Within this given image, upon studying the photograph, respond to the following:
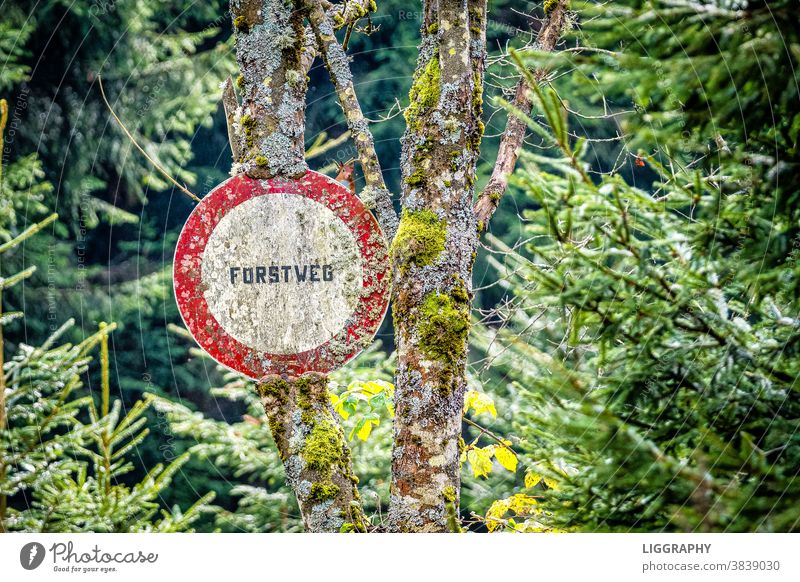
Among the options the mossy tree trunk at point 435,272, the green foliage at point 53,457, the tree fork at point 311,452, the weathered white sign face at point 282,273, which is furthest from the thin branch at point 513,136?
the green foliage at point 53,457

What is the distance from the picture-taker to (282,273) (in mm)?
1727

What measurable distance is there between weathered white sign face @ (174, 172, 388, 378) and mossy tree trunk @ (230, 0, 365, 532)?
0.18 feet

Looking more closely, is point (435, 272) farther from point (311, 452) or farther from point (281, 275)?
point (311, 452)

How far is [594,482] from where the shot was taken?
5.01ft

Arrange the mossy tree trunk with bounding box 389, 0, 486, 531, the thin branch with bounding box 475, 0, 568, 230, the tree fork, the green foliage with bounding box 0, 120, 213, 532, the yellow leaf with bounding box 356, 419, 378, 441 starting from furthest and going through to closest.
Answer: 1. the yellow leaf with bounding box 356, 419, 378, 441
2. the green foliage with bounding box 0, 120, 213, 532
3. the thin branch with bounding box 475, 0, 568, 230
4. the tree fork
5. the mossy tree trunk with bounding box 389, 0, 486, 531

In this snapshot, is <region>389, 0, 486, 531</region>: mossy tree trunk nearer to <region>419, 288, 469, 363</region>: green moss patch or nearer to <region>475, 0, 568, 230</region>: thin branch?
<region>419, 288, 469, 363</region>: green moss patch

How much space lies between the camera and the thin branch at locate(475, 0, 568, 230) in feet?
6.32

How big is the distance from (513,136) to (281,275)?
75 cm

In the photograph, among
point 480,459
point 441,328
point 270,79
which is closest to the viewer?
point 441,328

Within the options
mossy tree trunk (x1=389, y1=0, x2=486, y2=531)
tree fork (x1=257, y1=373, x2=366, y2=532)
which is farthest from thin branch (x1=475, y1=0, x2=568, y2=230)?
tree fork (x1=257, y1=373, x2=366, y2=532)

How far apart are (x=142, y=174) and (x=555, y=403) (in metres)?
3.62

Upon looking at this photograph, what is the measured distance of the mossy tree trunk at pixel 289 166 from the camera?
1768mm

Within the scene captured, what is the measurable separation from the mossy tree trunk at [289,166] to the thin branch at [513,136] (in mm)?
481

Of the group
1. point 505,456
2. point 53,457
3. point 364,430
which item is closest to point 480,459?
point 505,456
